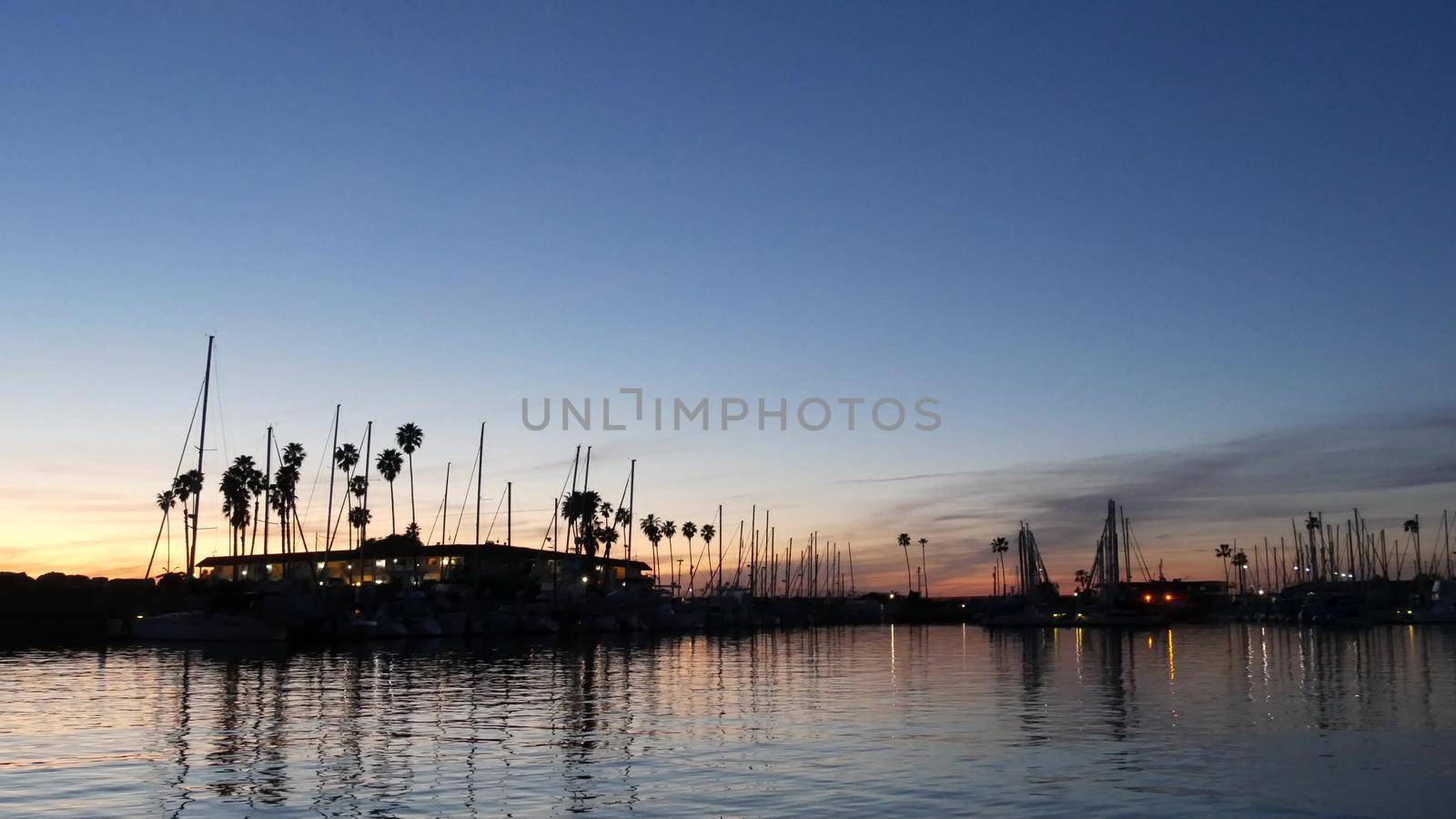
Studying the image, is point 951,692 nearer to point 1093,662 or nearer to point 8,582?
point 1093,662

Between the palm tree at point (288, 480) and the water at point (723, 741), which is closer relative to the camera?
the water at point (723, 741)

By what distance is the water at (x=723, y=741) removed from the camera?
22469 mm

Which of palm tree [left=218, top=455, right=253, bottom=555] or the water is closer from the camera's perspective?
the water

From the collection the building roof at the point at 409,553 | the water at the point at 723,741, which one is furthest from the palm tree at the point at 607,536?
the water at the point at 723,741

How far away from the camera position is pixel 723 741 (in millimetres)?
31500

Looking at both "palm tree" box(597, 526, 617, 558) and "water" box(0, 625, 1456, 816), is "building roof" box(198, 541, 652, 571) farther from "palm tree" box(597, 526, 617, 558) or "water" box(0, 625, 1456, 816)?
"water" box(0, 625, 1456, 816)

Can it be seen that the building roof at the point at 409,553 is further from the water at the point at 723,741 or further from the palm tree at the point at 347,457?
the water at the point at 723,741

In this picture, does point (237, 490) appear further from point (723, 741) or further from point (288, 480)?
point (723, 741)

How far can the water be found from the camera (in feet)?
73.7

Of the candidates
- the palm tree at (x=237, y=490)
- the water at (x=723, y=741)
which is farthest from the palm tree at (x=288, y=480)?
the water at (x=723, y=741)

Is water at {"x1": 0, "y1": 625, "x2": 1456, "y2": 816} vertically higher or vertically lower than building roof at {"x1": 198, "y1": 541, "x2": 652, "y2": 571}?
lower

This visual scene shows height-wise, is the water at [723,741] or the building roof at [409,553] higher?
the building roof at [409,553]

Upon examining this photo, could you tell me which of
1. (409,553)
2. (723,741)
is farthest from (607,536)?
(723,741)

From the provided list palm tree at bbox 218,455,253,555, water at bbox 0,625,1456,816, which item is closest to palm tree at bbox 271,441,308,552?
palm tree at bbox 218,455,253,555
